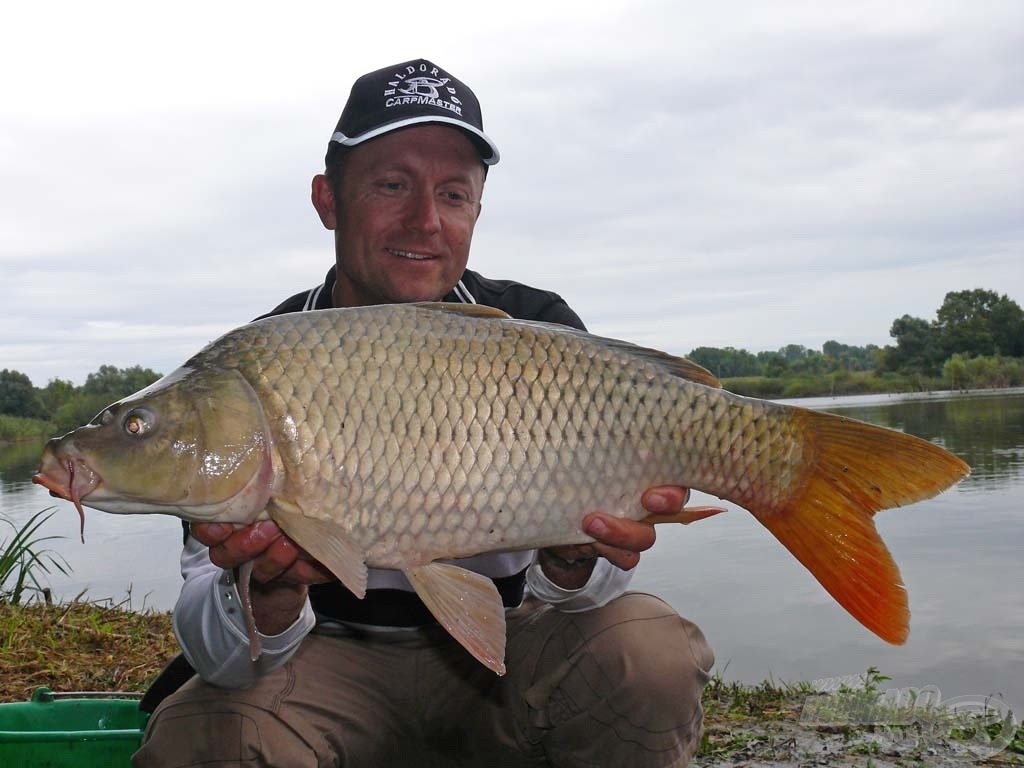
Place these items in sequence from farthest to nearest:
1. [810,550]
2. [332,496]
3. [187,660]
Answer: [187,660] → [810,550] → [332,496]

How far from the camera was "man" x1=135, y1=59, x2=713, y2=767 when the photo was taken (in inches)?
58.6

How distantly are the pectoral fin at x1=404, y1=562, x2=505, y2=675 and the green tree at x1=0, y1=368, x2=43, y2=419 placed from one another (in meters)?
27.6

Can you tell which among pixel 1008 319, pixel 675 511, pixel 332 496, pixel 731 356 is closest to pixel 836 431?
pixel 675 511

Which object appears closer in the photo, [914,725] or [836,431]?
[836,431]

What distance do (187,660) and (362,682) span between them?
0.34m

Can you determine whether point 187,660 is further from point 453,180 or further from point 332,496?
point 453,180

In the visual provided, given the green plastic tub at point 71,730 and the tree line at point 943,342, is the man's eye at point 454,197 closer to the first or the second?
the green plastic tub at point 71,730

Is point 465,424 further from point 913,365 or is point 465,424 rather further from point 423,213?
point 913,365

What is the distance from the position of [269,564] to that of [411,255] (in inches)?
35.2

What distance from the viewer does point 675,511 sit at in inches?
57.7

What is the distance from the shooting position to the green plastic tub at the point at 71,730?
1.63 meters

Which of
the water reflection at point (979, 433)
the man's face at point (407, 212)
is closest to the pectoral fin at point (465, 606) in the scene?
the man's face at point (407, 212)

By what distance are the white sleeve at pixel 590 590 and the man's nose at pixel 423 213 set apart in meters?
0.81

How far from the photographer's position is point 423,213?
6.57 ft
